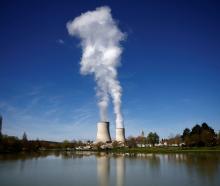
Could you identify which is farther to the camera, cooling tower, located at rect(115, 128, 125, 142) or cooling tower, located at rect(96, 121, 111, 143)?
cooling tower, located at rect(115, 128, 125, 142)

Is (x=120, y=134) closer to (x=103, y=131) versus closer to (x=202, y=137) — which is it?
(x=103, y=131)

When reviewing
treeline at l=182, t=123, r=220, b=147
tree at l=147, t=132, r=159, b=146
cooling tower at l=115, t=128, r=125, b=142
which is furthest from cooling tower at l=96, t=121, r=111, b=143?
tree at l=147, t=132, r=159, b=146

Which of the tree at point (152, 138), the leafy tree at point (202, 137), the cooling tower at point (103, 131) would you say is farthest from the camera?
the tree at point (152, 138)

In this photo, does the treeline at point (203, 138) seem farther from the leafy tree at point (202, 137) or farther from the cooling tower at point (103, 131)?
the cooling tower at point (103, 131)

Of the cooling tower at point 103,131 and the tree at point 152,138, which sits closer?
the cooling tower at point 103,131

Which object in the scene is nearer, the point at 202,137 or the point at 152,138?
the point at 202,137

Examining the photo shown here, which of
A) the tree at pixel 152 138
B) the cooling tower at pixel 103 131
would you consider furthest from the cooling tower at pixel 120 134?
the tree at pixel 152 138

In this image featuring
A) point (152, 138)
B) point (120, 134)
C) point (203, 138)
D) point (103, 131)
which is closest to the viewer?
point (203, 138)

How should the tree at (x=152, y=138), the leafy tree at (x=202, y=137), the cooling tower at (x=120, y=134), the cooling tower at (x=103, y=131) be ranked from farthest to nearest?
1. the tree at (x=152, y=138)
2. the cooling tower at (x=120, y=134)
3. the cooling tower at (x=103, y=131)
4. the leafy tree at (x=202, y=137)

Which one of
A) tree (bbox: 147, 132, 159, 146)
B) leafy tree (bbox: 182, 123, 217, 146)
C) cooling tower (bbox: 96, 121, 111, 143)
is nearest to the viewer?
leafy tree (bbox: 182, 123, 217, 146)

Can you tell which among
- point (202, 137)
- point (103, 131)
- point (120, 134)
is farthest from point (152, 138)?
point (202, 137)

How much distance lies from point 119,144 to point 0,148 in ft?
127

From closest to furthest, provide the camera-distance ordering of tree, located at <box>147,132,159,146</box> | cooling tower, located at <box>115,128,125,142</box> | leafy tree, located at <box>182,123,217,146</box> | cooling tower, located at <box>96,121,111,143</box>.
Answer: leafy tree, located at <box>182,123,217,146</box> < cooling tower, located at <box>96,121,111,143</box> < cooling tower, located at <box>115,128,125,142</box> < tree, located at <box>147,132,159,146</box>

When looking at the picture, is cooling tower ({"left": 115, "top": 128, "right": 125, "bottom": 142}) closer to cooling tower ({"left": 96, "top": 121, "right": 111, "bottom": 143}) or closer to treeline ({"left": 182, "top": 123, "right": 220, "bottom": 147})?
cooling tower ({"left": 96, "top": 121, "right": 111, "bottom": 143})
